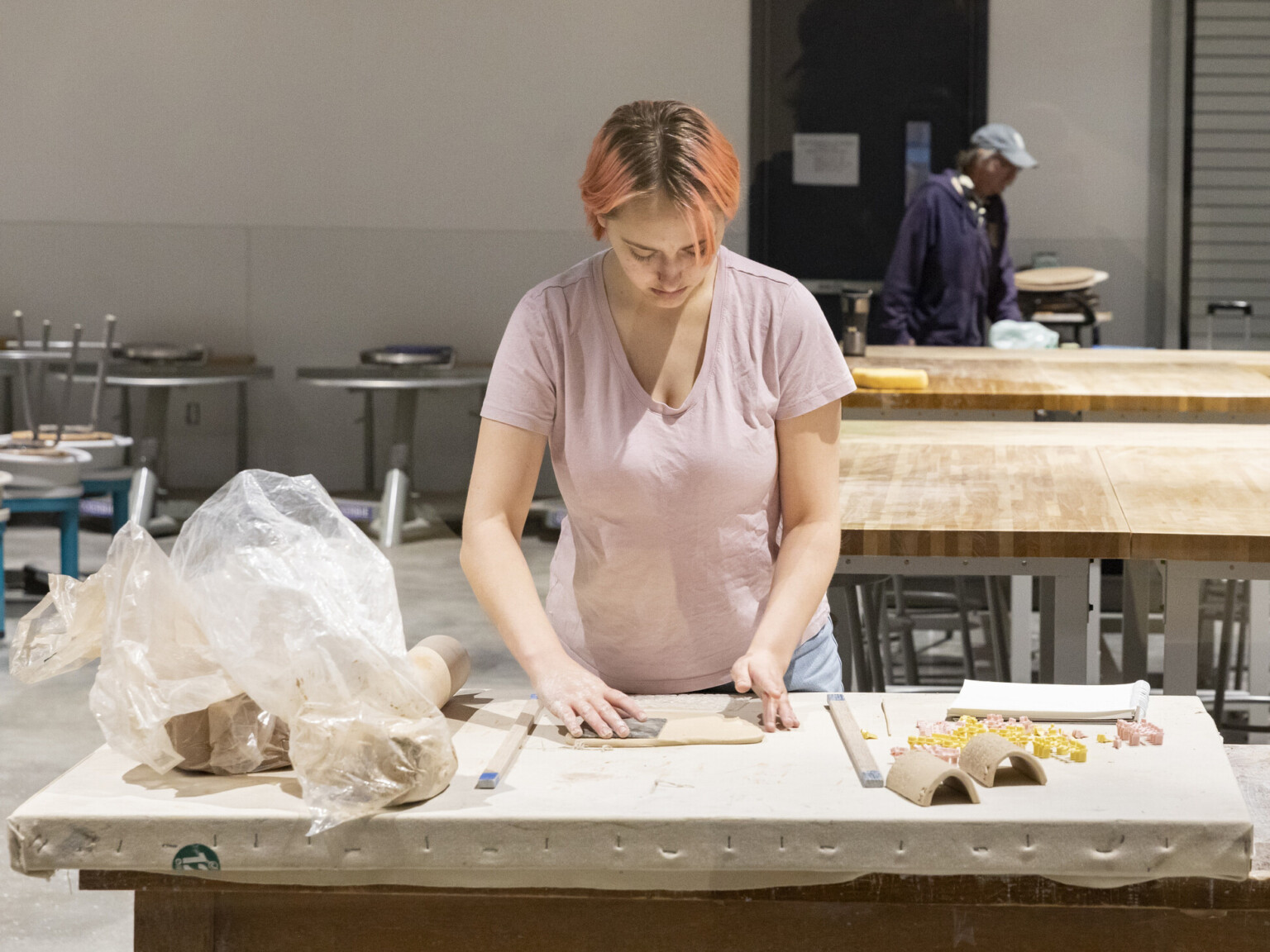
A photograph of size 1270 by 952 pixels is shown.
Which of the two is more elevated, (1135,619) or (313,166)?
(313,166)

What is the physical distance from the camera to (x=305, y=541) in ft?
4.39

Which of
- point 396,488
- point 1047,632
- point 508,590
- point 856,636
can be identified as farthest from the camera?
point 396,488

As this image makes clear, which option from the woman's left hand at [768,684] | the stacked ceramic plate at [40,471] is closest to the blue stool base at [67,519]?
the stacked ceramic plate at [40,471]

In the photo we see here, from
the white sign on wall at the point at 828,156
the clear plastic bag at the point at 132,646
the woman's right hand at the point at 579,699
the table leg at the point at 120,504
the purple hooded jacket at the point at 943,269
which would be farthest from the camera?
the white sign on wall at the point at 828,156

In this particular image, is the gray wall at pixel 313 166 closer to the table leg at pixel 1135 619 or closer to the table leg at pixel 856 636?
the table leg at pixel 856 636

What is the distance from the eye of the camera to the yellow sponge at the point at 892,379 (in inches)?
145

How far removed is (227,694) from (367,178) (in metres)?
6.73

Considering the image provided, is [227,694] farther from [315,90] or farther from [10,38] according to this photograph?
[10,38]

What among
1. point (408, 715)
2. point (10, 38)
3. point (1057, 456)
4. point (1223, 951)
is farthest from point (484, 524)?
point (10, 38)

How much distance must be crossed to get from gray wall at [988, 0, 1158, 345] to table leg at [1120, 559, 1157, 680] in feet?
14.7

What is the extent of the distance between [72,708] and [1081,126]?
18.4ft

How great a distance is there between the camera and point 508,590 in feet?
5.23

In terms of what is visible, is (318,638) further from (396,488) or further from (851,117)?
(851,117)

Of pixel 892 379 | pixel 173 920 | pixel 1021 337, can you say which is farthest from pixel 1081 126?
pixel 173 920
